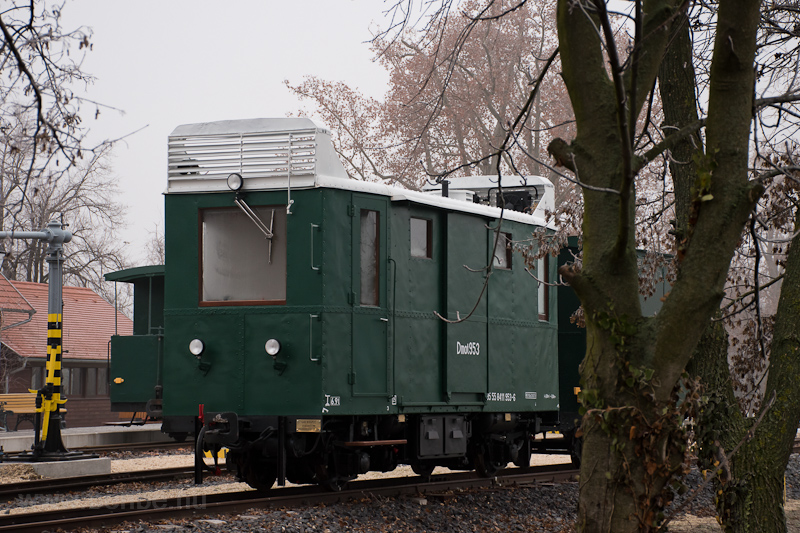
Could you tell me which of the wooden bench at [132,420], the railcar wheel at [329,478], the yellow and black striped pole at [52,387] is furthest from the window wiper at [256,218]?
→ the yellow and black striped pole at [52,387]

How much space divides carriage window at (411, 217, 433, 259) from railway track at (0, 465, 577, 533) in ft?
8.85

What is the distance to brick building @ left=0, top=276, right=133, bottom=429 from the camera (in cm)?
2820

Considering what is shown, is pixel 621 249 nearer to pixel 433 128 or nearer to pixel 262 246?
pixel 262 246

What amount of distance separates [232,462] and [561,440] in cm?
618

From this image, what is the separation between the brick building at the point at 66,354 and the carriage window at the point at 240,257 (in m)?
18.5

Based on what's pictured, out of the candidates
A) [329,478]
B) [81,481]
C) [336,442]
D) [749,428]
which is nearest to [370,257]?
[336,442]

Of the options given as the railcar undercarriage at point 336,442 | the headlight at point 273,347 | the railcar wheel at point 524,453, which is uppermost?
the headlight at point 273,347

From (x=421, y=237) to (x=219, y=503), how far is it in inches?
143

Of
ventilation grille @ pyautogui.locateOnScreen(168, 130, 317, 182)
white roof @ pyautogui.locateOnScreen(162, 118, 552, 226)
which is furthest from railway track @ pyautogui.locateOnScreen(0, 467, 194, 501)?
ventilation grille @ pyautogui.locateOnScreen(168, 130, 317, 182)

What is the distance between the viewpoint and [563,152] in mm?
5270

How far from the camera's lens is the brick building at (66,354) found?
1110 inches

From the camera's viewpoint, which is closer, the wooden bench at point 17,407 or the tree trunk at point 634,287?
the tree trunk at point 634,287

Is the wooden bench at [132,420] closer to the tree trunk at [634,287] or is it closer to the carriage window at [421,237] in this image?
the carriage window at [421,237]

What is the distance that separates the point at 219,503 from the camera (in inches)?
367
